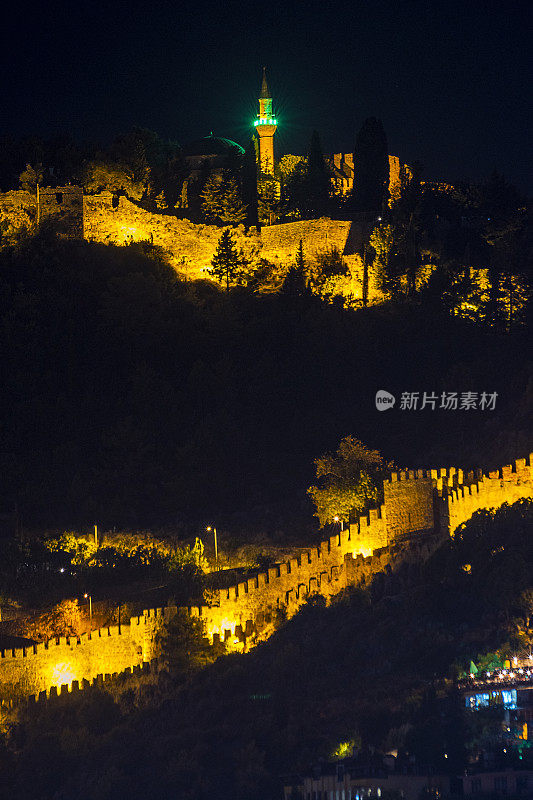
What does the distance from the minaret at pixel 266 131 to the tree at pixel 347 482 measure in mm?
28051

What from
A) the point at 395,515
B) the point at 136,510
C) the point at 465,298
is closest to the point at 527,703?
the point at 395,515

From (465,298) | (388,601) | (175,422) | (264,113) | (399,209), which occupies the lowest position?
(388,601)

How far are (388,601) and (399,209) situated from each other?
3006 centimetres

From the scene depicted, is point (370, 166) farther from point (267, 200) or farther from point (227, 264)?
point (227, 264)

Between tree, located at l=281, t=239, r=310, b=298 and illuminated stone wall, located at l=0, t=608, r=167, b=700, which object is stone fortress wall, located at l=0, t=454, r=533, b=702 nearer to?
illuminated stone wall, located at l=0, t=608, r=167, b=700

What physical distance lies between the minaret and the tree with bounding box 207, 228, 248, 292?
878 centimetres

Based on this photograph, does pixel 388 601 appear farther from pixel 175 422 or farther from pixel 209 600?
pixel 175 422

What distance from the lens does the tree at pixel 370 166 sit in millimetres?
77312

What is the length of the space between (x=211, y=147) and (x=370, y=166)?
13761 millimetres

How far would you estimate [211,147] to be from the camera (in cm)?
8906

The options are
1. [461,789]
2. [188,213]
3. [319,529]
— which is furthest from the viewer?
[188,213]

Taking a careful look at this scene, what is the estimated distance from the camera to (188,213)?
251ft

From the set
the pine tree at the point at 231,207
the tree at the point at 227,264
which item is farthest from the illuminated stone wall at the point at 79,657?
the pine tree at the point at 231,207

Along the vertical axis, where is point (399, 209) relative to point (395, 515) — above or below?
above
